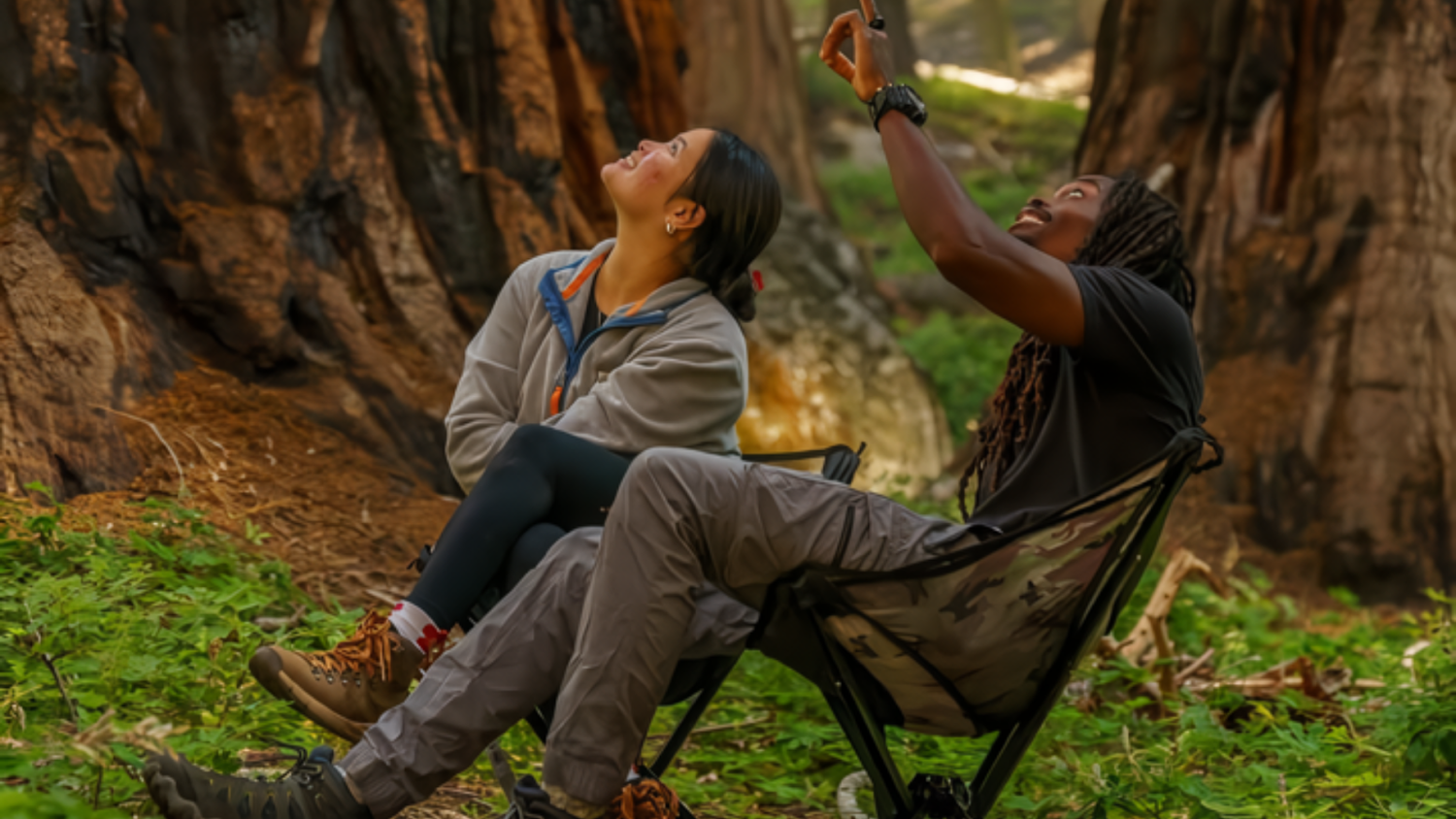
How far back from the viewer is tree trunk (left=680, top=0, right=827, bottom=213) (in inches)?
405

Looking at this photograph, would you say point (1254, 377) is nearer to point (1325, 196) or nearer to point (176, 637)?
point (1325, 196)

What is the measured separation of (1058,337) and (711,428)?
92cm

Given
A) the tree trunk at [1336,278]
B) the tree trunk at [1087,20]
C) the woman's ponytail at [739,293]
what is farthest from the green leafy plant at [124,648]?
the tree trunk at [1087,20]

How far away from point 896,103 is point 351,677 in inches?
57.2

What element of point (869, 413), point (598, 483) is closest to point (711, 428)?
point (598, 483)

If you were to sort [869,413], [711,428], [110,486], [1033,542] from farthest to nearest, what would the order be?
[869,413]
[110,486]
[711,428]
[1033,542]

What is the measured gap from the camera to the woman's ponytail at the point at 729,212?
2830 millimetres

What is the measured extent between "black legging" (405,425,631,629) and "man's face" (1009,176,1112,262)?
100cm

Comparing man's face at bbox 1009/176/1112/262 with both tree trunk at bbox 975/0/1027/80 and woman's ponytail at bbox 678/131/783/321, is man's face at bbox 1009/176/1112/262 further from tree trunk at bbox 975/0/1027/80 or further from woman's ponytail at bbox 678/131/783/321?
tree trunk at bbox 975/0/1027/80

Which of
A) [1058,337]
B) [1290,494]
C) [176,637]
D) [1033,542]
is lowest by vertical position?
[1290,494]

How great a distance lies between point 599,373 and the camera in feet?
9.16

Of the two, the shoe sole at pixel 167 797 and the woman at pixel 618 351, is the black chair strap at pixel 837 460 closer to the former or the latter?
the woman at pixel 618 351

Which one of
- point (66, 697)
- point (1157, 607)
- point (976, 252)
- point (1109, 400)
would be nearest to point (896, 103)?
point (976, 252)

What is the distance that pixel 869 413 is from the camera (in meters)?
7.55
